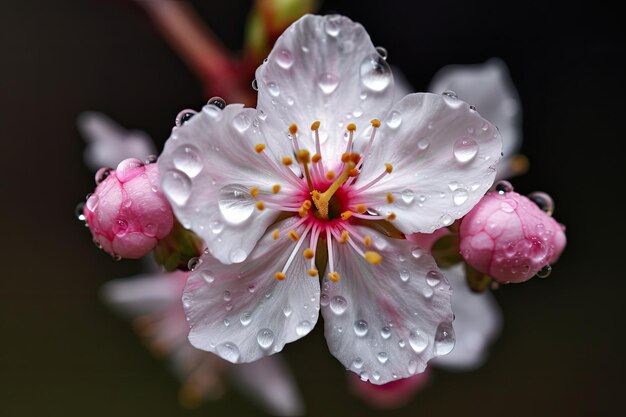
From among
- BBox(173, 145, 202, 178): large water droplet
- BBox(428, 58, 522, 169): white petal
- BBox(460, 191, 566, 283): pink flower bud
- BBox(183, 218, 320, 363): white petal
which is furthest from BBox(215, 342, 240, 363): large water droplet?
BBox(428, 58, 522, 169): white petal

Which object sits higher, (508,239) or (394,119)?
(394,119)

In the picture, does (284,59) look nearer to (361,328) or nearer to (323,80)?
(323,80)

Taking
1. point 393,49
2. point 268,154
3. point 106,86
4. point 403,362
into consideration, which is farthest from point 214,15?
point 403,362

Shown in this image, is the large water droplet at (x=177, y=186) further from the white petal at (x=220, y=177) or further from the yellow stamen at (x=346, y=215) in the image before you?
the yellow stamen at (x=346, y=215)

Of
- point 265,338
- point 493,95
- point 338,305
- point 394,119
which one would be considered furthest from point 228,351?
point 493,95

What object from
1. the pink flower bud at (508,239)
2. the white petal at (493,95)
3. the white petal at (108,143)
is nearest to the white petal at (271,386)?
the white petal at (108,143)

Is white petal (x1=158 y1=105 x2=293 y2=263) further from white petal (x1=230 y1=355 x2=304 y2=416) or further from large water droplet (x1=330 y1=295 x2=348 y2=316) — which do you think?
white petal (x1=230 y1=355 x2=304 y2=416)

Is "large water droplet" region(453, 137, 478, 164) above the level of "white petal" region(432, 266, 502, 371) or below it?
above
